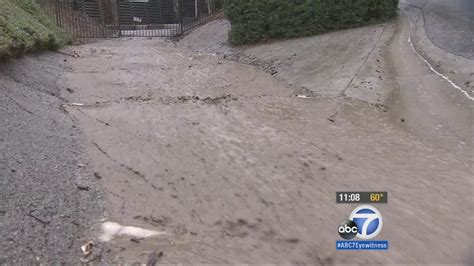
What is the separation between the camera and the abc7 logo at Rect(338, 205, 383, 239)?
357cm

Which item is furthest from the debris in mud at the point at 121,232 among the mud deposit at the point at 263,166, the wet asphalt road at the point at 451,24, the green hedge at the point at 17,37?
the wet asphalt road at the point at 451,24

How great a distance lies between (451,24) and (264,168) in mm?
9227

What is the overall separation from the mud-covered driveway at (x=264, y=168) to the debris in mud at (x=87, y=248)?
0.59 ft

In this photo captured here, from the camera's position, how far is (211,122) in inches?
287

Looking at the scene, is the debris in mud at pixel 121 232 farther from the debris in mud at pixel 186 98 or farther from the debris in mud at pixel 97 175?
the debris in mud at pixel 186 98

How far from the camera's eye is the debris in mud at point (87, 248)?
370 centimetres

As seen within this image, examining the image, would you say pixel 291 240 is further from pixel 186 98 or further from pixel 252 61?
pixel 252 61

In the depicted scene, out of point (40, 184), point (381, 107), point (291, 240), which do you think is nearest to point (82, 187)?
point (40, 184)

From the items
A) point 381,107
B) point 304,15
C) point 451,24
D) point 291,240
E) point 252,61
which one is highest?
point 304,15

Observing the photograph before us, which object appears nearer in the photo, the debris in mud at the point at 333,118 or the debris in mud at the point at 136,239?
the debris in mud at the point at 136,239

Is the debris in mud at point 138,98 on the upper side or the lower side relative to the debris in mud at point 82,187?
upper

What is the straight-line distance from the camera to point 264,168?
5.50m

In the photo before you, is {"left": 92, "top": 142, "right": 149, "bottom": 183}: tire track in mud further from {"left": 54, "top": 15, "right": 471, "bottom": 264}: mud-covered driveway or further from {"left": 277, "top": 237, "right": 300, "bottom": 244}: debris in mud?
{"left": 277, "top": 237, "right": 300, "bottom": 244}: debris in mud
